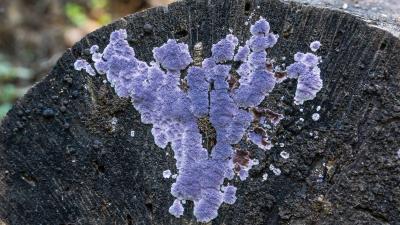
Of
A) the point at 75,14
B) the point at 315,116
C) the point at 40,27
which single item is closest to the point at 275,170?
the point at 315,116

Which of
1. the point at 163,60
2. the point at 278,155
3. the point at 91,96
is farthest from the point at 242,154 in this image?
the point at 91,96

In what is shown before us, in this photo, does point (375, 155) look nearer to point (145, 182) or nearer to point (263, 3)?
point (263, 3)

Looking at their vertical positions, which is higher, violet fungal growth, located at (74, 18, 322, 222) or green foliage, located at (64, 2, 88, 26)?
violet fungal growth, located at (74, 18, 322, 222)

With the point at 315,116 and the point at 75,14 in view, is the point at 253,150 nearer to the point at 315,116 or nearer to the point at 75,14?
the point at 315,116

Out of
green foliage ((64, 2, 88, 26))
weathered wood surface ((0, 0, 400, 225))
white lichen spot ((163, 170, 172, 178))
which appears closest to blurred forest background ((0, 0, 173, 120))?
green foliage ((64, 2, 88, 26))

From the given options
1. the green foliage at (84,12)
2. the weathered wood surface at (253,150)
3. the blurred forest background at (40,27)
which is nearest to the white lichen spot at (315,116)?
the weathered wood surface at (253,150)

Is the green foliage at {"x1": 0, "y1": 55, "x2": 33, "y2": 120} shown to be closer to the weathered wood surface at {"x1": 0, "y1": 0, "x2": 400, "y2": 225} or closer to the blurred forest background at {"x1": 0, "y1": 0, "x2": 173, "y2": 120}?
the blurred forest background at {"x1": 0, "y1": 0, "x2": 173, "y2": 120}
